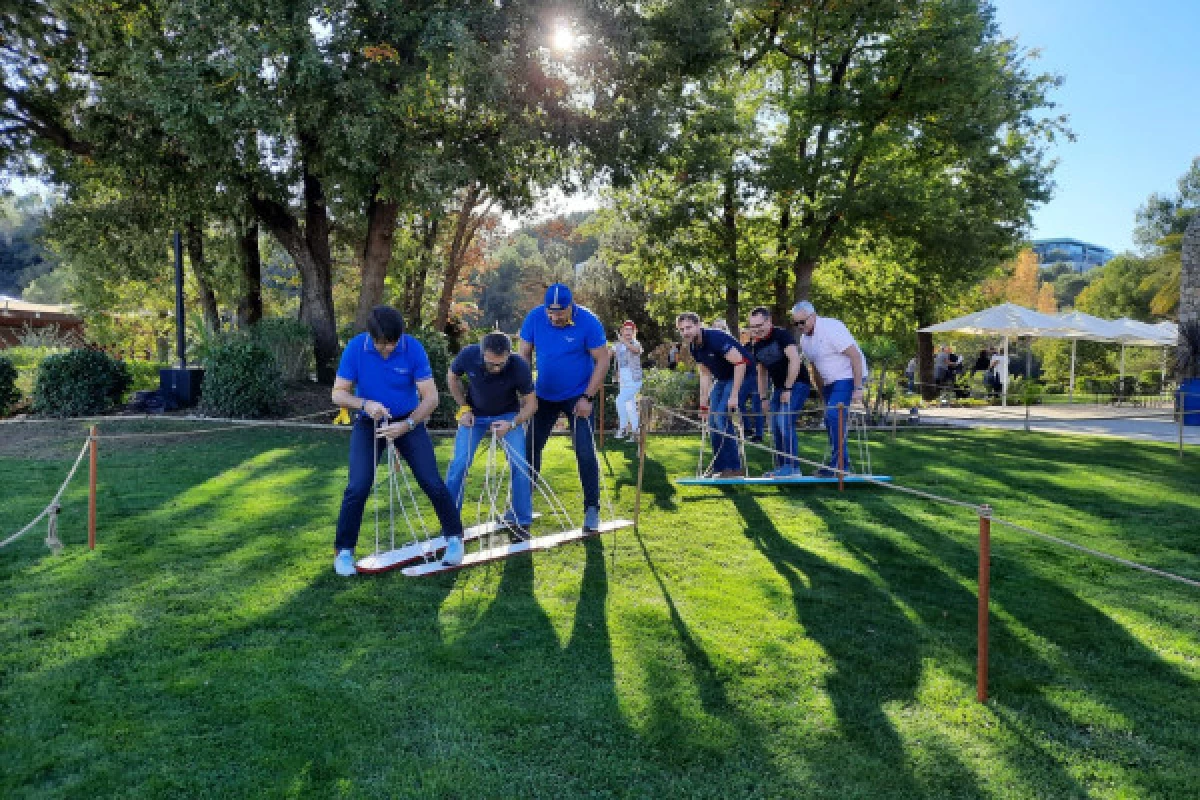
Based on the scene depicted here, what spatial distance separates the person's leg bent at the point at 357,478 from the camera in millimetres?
5023

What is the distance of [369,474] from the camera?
16.5 feet

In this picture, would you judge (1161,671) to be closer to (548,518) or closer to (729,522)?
(729,522)

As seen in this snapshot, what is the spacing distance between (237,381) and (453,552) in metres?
8.71

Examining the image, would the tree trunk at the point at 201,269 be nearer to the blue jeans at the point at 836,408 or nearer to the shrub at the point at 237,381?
the shrub at the point at 237,381

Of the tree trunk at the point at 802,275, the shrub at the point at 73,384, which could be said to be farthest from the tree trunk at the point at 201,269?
the tree trunk at the point at 802,275

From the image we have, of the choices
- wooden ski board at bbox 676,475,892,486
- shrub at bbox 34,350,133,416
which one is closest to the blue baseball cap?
wooden ski board at bbox 676,475,892,486

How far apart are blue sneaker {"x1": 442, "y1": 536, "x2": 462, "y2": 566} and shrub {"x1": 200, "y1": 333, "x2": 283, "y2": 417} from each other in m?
8.55

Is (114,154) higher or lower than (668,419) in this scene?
higher

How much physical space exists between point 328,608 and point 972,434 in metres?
13.6

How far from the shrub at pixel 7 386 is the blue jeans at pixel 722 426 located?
12.6 m

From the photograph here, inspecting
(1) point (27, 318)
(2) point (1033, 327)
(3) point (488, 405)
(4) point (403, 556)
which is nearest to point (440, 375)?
(3) point (488, 405)

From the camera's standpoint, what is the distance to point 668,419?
14.1 metres

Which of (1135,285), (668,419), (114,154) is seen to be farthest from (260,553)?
(1135,285)

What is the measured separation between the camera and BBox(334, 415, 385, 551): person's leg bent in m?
5.02
